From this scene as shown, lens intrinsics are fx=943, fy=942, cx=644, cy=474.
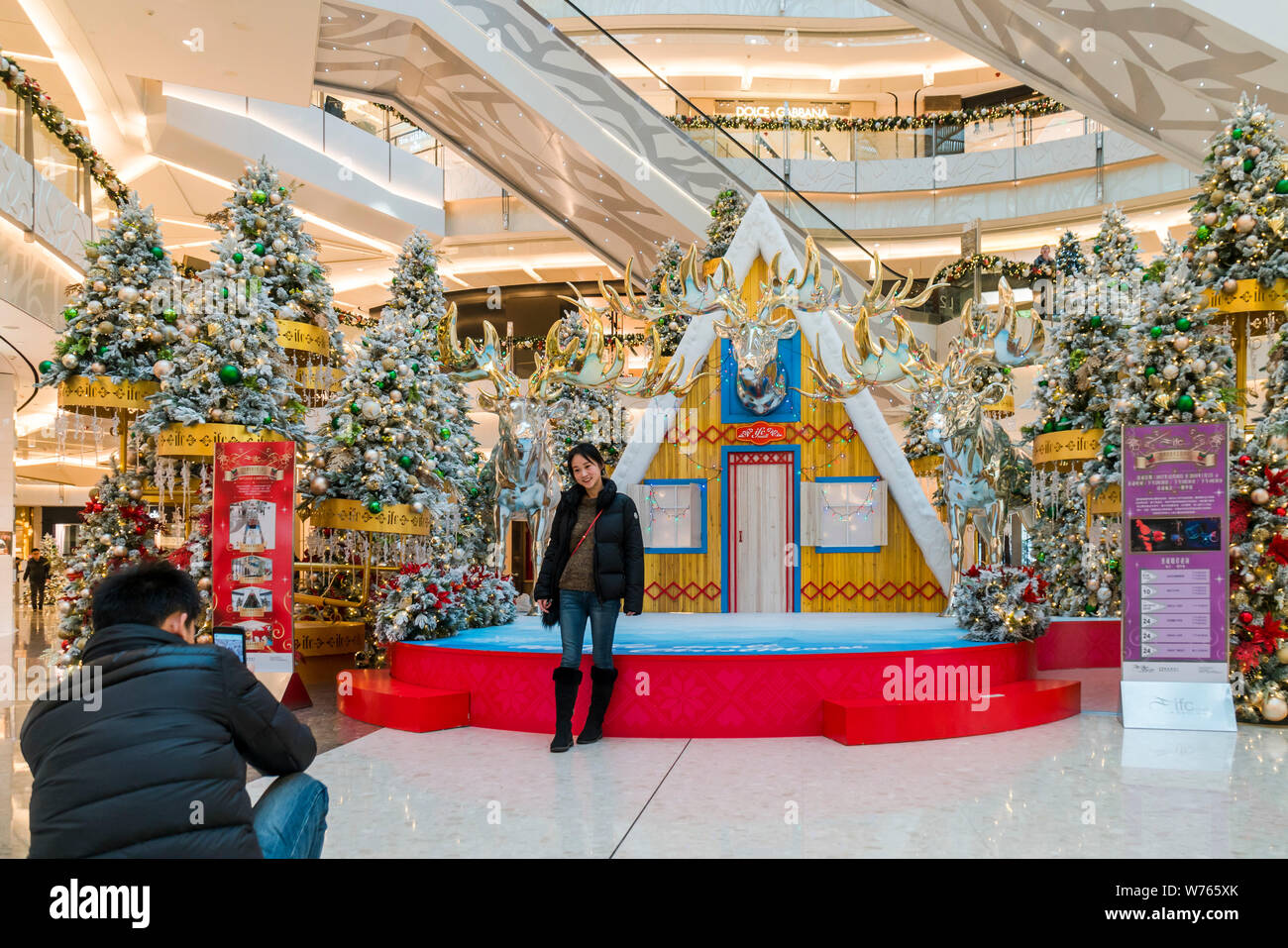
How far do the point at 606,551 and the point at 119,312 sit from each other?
537cm

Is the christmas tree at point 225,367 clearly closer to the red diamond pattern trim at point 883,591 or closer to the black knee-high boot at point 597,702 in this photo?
the black knee-high boot at point 597,702

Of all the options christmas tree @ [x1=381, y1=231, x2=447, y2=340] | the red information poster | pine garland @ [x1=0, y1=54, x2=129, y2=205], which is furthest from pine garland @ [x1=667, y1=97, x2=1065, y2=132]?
the red information poster

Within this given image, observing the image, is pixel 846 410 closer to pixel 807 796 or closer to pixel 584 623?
pixel 584 623

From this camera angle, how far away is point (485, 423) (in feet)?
66.8

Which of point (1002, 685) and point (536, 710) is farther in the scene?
point (1002, 685)

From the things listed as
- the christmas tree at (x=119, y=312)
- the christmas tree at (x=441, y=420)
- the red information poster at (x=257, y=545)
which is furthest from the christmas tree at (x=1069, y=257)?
the christmas tree at (x=119, y=312)

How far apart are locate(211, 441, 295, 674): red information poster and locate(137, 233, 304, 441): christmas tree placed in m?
1.32

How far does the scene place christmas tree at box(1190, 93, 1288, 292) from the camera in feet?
23.0

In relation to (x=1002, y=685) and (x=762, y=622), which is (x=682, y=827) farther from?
(x=762, y=622)

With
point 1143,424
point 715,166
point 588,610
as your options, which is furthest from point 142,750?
point 715,166

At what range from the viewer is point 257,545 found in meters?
6.62

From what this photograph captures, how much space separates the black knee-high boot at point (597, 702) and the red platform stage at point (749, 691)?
26 cm

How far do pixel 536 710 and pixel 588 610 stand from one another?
0.91 m

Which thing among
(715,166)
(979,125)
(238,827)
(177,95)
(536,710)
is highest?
(979,125)
